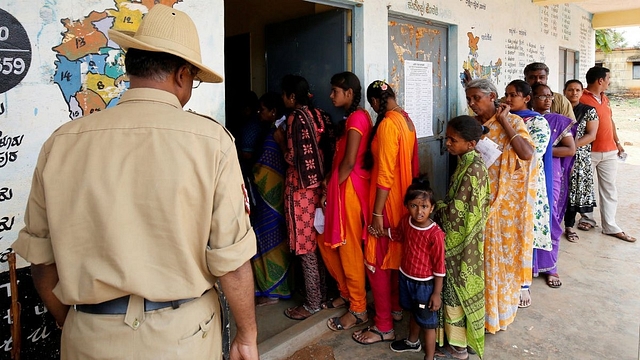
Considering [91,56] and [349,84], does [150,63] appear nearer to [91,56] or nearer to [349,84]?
[91,56]

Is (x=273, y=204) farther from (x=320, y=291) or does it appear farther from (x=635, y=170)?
(x=635, y=170)

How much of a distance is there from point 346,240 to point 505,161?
3.75 feet

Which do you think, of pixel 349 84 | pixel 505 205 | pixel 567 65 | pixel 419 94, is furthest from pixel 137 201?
pixel 567 65

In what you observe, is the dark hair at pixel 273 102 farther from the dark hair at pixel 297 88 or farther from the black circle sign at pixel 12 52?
the black circle sign at pixel 12 52

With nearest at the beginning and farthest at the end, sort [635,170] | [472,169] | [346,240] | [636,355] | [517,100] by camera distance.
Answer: [472,169] < [636,355] < [346,240] < [517,100] < [635,170]

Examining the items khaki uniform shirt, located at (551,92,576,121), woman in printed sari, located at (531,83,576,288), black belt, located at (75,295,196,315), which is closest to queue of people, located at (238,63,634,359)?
woman in printed sari, located at (531,83,576,288)

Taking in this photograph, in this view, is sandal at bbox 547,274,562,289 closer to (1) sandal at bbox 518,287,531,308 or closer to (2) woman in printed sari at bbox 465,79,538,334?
(1) sandal at bbox 518,287,531,308

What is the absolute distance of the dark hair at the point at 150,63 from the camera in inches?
51.8

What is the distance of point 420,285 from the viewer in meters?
2.52

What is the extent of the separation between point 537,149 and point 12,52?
3042mm

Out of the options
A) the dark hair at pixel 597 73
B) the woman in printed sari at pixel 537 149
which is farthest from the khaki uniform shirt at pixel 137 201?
the dark hair at pixel 597 73

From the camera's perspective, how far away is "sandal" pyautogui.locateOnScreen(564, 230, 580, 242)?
4941mm

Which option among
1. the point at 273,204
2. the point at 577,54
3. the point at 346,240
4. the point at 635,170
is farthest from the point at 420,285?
the point at 635,170

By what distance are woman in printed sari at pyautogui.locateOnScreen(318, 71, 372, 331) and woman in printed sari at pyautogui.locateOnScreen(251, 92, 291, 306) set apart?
1.33 ft
